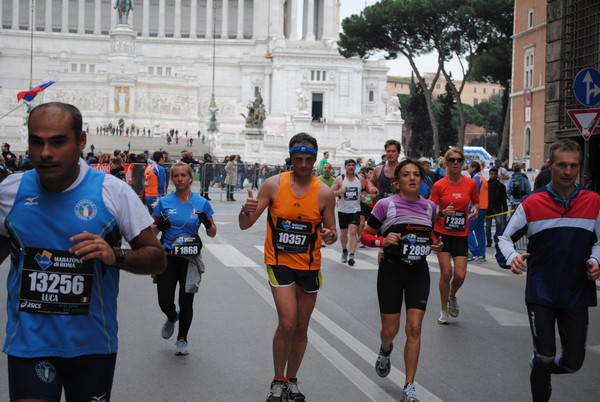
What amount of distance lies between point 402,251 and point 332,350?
5.73 feet

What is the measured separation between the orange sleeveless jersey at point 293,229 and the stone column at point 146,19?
351 feet

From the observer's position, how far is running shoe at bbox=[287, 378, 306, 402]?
648 cm

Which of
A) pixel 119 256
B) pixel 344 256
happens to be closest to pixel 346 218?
pixel 344 256

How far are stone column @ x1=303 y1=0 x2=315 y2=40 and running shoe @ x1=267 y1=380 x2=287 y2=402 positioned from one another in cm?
9786

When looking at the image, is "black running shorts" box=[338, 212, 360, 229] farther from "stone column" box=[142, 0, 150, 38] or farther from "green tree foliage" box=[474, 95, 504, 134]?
"green tree foliage" box=[474, 95, 504, 134]

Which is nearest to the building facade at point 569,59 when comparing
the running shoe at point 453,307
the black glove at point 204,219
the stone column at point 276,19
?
the running shoe at point 453,307

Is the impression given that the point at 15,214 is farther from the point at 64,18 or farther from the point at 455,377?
the point at 64,18

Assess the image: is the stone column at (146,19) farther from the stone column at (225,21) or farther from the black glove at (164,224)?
the black glove at (164,224)

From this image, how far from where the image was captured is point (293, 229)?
6.76 meters

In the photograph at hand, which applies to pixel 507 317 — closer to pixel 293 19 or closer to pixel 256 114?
pixel 256 114

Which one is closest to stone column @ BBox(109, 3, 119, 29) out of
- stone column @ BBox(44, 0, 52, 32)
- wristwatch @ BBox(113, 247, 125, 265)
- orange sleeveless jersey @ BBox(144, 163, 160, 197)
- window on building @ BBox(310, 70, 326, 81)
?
stone column @ BBox(44, 0, 52, 32)

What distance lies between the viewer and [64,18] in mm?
110250

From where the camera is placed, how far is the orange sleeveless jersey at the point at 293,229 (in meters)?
6.73

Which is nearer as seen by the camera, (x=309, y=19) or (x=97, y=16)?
(x=309, y=19)
